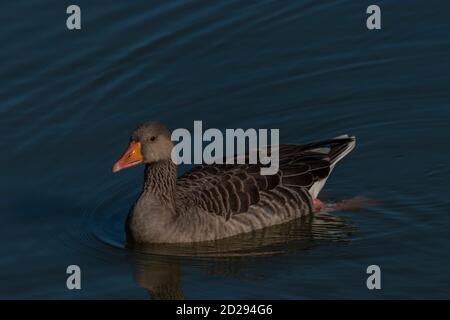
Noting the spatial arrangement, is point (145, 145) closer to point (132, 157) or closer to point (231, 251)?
point (132, 157)

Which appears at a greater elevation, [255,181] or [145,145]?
[145,145]

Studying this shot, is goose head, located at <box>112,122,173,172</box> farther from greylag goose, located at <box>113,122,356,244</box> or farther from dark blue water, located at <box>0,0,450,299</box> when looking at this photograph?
dark blue water, located at <box>0,0,450,299</box>

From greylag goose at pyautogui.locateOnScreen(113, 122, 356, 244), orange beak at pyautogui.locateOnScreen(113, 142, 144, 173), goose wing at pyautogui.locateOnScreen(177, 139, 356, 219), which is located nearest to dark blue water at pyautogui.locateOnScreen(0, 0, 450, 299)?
greylag goose at pyautogui.locateOnScreen(113, 122, 356, 244)

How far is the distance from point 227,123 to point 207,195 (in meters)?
3.40

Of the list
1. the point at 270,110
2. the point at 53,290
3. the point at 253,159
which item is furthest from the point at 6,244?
the point at 270,110

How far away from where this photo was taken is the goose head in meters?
20.2

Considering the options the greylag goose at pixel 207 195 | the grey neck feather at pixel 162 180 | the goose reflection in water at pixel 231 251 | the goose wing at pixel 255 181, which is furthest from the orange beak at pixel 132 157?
the goose reflection in water at pixel 231 251

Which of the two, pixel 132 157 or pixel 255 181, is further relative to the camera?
pixel 255 181

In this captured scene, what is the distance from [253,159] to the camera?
845 inches

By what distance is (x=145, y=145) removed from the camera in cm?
2031

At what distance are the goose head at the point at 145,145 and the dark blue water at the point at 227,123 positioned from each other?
1526 millimetres

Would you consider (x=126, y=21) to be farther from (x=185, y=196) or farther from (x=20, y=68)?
(x=185, y=196)

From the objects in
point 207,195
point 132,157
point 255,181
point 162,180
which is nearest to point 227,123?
point 255,181

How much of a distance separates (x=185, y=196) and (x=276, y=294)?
2.95m
